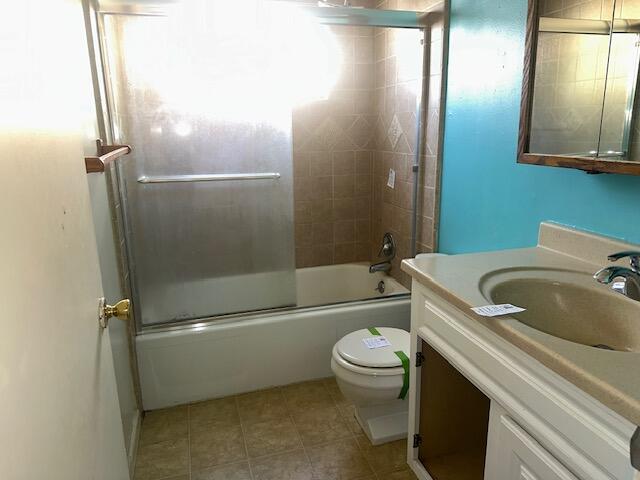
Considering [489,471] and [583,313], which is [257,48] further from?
[489,471]

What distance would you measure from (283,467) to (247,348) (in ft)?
2.06

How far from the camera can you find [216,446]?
1936mm

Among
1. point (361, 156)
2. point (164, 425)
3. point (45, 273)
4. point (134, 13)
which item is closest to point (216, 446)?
point (164, 425)

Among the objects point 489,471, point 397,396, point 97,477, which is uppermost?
point 97,477

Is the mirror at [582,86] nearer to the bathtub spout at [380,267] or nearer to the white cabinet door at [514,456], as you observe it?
the white cabinet door at [514,456]

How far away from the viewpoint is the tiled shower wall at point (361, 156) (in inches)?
103

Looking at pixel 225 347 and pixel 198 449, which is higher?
pixel 225 347

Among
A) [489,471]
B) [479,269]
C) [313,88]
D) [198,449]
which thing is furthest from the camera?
[313,88]

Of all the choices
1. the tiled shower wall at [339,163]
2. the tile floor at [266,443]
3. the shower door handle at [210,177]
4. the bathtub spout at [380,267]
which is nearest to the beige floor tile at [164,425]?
the tile floor at [266,443]

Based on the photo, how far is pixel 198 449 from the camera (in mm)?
1921

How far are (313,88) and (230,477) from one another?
2309mm

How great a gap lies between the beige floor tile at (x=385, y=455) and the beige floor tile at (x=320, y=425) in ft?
0.35

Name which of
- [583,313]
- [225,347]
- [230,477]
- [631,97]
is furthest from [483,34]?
[230,477]

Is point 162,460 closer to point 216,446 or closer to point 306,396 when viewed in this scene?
point 216,446
